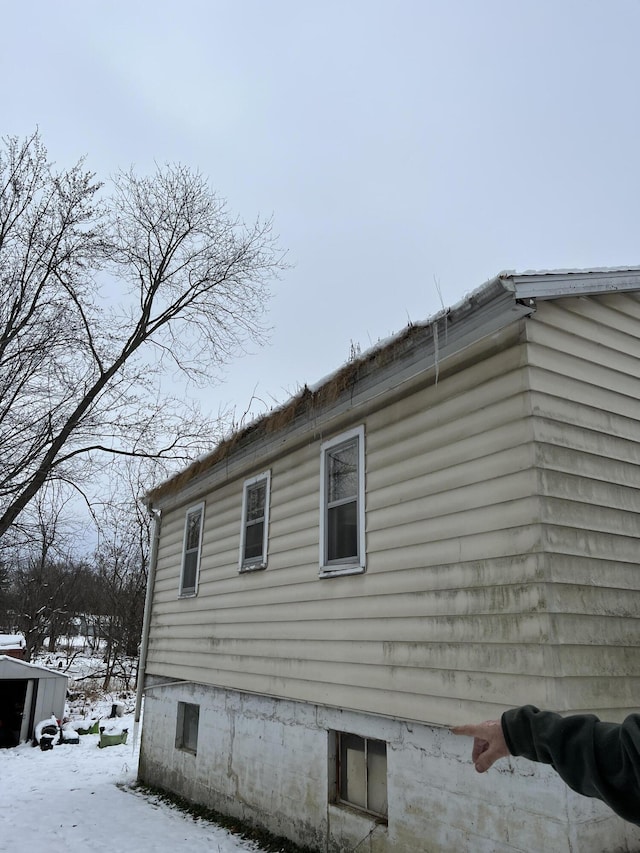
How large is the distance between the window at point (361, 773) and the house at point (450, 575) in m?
0.02

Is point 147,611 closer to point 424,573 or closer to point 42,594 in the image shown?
point 424,573

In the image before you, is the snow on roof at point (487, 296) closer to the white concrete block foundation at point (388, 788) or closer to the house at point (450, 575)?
the house at point (450, 575)

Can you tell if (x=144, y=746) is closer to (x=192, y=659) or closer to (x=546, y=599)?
(x=192, y=659)

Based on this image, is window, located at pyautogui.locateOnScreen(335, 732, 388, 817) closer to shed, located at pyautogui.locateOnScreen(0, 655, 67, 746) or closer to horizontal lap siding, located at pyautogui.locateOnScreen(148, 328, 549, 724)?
horizontal lap siding, located at pyautogui.locateOnScreen(148, 328, 549, 724)

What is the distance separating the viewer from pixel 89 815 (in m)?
8.39

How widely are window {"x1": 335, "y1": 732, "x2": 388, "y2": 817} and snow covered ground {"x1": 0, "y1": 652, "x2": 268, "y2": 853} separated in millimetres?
1576

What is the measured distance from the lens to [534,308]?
14.9 feet

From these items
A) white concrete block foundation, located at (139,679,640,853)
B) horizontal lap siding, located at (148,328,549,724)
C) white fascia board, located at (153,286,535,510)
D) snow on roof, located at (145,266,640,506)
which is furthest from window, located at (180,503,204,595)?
snow on roof, located at (145,266,640,506)

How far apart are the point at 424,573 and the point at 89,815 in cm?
659

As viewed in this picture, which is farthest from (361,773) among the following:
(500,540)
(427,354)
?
(427,354)

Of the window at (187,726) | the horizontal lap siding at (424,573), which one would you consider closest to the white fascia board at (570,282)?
the horizontal lap siding at (424,573)

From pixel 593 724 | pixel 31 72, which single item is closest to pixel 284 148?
pixel 31 72

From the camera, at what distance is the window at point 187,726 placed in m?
9.23

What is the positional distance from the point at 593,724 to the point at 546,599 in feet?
9.09
